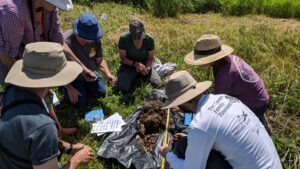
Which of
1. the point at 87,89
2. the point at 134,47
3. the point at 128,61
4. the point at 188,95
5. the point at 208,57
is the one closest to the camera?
the point at 188,95

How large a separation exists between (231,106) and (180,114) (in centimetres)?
179

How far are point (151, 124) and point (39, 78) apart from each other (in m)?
2.07

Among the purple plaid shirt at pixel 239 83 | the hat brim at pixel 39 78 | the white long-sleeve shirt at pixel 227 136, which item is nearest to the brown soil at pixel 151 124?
the purple plaid shirt at pixel 239 83

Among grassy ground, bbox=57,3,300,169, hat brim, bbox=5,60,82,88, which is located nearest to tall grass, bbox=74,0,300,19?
grassy ground, bbox=57,3,300,169

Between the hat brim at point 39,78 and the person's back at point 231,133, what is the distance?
822mm

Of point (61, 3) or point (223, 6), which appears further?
point (223, 6)

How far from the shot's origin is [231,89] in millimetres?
3691

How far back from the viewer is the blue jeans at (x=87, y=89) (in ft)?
16.4

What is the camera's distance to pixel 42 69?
2414 mm

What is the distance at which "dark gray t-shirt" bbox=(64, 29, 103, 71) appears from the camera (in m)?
4.79

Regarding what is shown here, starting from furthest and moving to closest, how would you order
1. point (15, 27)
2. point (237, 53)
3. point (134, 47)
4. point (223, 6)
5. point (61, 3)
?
point (223, 6), point (237, 53), point (134, 47), point (15, 27), point (61, 3)

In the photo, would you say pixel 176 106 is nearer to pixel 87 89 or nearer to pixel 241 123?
pixel 241 123

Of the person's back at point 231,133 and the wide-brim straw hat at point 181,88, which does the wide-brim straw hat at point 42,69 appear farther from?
the person's back at point 231,133

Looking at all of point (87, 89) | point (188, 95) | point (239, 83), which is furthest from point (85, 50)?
point (188, 95)
